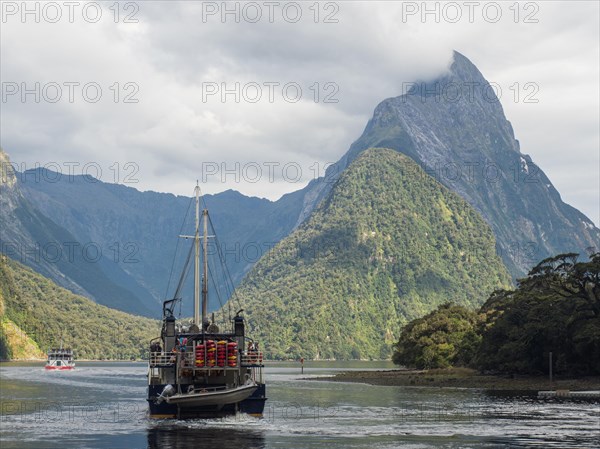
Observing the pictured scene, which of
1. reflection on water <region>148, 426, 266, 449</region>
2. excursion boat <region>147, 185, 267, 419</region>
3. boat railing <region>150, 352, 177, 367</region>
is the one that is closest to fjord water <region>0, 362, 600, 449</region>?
reflection on water <region>148, 426, 266, 449</region>

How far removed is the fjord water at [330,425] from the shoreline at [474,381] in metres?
12.6

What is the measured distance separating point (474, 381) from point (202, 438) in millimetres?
96829

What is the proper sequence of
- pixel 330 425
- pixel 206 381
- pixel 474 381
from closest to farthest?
pixel 330 425 < pixel 206 381 < pixel 474 381

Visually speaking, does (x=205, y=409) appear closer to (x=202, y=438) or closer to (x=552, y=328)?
(x=202, y=438)

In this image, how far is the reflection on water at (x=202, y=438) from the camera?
70.6 metres

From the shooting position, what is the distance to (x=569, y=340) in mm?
145625

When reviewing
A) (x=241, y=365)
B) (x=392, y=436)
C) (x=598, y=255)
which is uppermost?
(x=598, y=255)

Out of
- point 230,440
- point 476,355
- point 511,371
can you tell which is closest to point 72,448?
point 230,440

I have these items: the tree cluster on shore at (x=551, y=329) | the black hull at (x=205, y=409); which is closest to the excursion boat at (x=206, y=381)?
the black hull at (x=205, y=409)

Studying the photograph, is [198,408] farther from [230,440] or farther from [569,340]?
[569,340]

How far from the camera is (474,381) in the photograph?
16350cm

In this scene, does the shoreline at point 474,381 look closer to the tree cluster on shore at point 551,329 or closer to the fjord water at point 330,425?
the tree cluster on shore at point 551,329

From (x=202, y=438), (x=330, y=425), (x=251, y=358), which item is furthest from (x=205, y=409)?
(x=202, y=438)

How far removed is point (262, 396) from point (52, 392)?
238 ft
